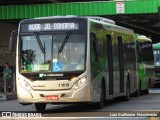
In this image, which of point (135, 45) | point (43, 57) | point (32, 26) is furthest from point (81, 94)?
point (135, 45)

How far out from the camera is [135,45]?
2634 cm

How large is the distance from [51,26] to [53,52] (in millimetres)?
963

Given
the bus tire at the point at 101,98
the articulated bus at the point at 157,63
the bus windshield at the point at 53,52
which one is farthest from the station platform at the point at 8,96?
the articulated bus at the point at 157,63

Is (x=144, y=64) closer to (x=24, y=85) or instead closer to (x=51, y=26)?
(x=51, y=26)

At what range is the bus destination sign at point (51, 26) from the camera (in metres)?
17.5

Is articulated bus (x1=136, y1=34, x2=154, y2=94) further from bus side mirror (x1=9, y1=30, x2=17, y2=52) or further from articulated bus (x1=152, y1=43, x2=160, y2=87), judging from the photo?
bus side mirror (x1=9, y1=30, x2=17, y2=52)

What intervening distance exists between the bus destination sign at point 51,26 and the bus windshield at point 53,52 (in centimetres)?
22

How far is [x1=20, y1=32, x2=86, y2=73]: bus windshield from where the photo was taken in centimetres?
Result: 1711

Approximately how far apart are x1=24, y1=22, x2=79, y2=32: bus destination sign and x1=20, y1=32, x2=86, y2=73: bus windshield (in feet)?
0.72

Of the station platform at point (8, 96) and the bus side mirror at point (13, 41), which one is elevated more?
the bus side mirror at point (13, 41)

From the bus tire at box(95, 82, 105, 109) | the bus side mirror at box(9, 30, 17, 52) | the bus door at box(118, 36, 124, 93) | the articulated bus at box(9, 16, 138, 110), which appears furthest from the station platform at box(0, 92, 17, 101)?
the bus side mirror at box(9, 30, 17, 52)

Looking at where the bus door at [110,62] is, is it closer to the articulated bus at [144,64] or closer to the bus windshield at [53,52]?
the bus windshield at [53,52]

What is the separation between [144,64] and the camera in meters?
29.5

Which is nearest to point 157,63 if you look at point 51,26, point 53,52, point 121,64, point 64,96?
point 121,64
